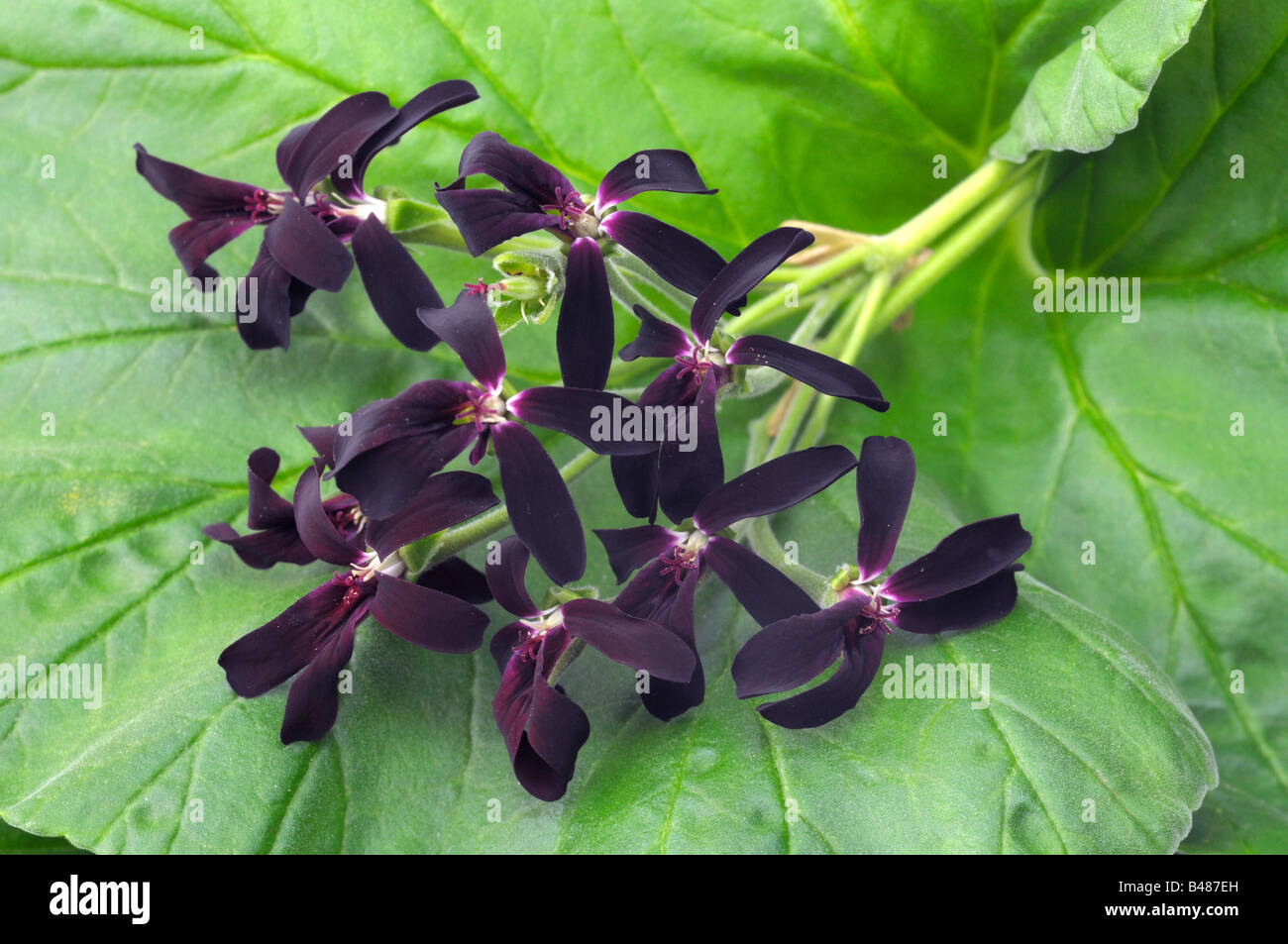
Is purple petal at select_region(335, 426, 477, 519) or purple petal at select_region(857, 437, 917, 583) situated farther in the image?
purple petal at select_region(857, 437, 917, 583)

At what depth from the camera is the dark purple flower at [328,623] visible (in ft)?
3.72

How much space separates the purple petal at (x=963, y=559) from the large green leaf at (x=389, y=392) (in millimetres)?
91

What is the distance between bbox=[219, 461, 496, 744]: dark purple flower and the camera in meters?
1.13

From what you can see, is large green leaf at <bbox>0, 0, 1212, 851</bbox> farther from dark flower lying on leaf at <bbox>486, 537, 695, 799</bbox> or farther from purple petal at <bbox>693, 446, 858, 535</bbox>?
purple petal at <bbox>693, 446, 858, 535</bbox>

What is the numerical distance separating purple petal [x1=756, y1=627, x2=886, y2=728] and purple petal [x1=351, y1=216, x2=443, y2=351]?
51 centimetres

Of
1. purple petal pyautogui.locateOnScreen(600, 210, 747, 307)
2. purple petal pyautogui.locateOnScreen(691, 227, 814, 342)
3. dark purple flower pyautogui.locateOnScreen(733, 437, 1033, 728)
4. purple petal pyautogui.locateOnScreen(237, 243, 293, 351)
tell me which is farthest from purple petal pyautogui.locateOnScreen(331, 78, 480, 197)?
dark purple flower pyautogui.locateOnScreen(733, 437, 1033, 728)

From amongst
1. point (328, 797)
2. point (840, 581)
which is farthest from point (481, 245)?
point (328, 797)

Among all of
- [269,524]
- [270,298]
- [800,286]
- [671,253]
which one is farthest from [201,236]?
[800,286]

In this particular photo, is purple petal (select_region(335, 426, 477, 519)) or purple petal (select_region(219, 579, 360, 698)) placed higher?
purple petal (select_region(335, 426, 477, 519))

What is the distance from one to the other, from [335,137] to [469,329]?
341mm

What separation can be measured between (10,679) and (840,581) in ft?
3.15

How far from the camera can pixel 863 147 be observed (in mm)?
1654

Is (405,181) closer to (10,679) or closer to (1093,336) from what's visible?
(10,679)

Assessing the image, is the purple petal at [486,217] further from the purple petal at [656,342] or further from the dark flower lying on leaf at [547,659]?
the dark flower lying on leaf at [547,659]
